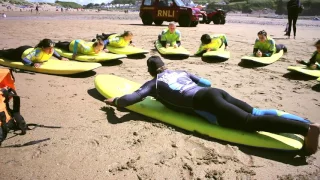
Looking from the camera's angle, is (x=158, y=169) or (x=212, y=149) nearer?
(x=158, y=169)

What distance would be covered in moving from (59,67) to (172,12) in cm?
1063

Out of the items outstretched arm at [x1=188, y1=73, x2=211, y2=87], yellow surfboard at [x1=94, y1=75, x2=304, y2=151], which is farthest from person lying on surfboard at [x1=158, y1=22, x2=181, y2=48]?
outstretched arm at [x1=188, y1=73, x2=211, y2=87]

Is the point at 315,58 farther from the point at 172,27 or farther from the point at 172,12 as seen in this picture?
the point at 172,12

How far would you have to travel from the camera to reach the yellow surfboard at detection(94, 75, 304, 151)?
2.60 meters

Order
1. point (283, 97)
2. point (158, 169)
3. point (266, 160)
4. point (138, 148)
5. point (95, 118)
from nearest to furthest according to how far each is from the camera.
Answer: point (158, 169), point (266, 160), point (138, 148), point (95, 118), point (283, 97)

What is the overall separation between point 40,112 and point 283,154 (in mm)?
3044

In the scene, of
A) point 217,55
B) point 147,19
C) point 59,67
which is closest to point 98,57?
point 59,67

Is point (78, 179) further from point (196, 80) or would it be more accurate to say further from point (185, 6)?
point (185, 6)

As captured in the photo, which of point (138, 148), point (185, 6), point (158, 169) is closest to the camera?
point (158, 169)

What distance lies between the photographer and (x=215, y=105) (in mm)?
2738

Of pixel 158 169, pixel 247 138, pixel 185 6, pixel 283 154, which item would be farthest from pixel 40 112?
pixel 185 6

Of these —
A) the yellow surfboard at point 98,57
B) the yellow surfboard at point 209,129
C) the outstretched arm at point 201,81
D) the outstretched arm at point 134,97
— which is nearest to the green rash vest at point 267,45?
the yellow surfboard at point 98,57

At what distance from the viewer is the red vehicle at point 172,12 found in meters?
14.5

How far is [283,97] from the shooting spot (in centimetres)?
422
